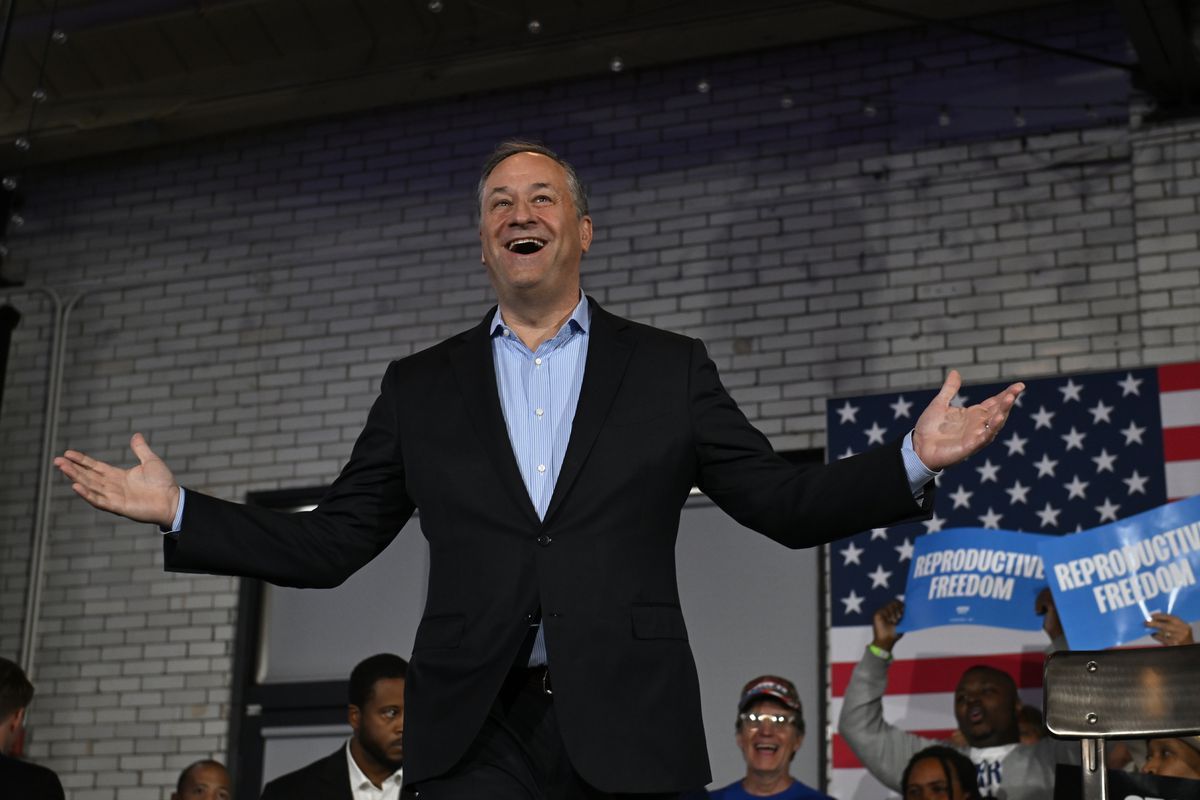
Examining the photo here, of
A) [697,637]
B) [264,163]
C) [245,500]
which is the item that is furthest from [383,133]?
[697,637]

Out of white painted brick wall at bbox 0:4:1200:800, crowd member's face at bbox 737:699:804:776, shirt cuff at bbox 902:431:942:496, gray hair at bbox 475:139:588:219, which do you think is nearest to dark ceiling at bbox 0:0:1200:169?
white painted brick wall at bbox 0:4:1200:800

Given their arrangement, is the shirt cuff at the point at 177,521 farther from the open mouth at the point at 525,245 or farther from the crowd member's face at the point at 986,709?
the crowd member's face at the point at 986,709

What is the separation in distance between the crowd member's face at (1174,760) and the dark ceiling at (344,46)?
10.4ft

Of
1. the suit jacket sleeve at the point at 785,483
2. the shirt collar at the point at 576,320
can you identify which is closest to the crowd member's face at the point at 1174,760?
the suit jacket sleeve at the point at 785,483

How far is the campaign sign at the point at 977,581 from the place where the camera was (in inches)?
231

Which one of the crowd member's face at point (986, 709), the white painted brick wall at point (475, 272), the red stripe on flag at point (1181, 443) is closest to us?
the crowd member's face at point (986, 709)

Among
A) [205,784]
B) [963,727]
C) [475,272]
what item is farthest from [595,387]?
[475,272]

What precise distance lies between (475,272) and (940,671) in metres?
3.14

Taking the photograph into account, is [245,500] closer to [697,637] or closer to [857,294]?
[697,637]

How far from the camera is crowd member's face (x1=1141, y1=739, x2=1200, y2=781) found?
484 centimetres

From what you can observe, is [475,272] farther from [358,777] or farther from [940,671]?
[358,777]

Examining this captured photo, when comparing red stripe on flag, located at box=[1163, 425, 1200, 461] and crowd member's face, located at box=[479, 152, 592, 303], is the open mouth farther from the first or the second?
red stripe on flag, located at box=[1163, 425, 1200, 461]

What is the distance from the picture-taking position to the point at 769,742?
235 inches

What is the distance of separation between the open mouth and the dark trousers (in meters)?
0.69
